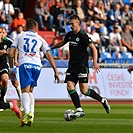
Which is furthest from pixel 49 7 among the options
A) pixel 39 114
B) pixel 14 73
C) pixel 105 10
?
pixel 39 114

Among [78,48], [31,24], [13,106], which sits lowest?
[13,106]

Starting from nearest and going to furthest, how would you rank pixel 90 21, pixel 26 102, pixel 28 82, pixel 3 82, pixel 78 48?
1. pixel 26 102
2. pixel 28 82
3. pixel 78 48
4. pixel 3 82
5. pixel 90 21

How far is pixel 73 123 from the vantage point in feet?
48.4

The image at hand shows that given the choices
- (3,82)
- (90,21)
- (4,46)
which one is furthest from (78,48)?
(90,21)

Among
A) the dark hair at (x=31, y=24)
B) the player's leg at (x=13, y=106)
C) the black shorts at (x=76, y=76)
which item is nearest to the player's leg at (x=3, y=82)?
the black shorts at (x=76, y=76)

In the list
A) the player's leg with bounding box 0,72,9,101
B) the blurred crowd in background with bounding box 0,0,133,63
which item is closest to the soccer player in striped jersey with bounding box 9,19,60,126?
the player's leg with bounding box 0,72,9,101

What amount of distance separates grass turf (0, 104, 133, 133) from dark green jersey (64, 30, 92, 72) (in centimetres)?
129

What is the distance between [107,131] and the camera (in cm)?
1288

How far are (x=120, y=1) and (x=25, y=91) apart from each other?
2022 centimetres

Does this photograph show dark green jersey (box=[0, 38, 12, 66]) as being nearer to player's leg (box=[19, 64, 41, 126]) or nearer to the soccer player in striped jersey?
the soccer player in striped jersey

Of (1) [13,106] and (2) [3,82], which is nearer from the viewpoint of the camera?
(1) [13,106]

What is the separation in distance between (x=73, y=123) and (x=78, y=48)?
2.00m

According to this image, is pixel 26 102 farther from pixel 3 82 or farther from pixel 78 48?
pixel 3 82

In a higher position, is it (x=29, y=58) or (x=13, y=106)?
(x=29, y=58)
